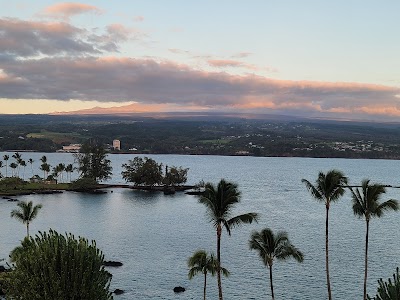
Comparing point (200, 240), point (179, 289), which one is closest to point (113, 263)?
point (179, 289)

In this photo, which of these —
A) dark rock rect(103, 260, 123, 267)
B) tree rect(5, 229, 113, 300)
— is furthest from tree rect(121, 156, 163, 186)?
tree rect(5, 229, 113, 300)

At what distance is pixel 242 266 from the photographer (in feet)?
254

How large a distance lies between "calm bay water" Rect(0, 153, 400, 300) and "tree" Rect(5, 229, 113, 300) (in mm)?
32826

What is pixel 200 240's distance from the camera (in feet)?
324

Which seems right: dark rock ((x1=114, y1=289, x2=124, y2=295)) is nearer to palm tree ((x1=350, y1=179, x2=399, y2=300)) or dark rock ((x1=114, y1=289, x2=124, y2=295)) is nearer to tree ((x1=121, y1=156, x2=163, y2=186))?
palm tree ((x1=350, y1=179, x2=399, y2=300))

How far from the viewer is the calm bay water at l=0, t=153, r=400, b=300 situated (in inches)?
2648

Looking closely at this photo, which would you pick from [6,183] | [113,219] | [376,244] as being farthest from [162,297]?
[6,183]

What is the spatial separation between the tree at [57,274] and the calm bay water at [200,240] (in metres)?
32.8

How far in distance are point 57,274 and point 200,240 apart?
7050cm

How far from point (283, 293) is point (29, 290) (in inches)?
1686

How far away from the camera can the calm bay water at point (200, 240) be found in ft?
221

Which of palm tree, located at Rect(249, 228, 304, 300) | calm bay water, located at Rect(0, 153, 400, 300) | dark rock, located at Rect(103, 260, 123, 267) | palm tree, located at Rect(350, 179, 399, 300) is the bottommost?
calm bay water, located at Rect(0, 153, 400, 300)

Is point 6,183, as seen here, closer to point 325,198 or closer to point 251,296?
point 251,296

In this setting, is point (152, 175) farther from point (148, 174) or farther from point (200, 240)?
point (200, 240)
